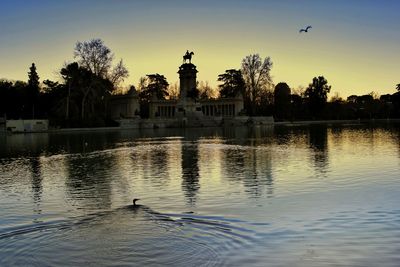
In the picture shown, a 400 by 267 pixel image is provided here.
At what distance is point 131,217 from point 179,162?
13.8 m

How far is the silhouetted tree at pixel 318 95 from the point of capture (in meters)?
143

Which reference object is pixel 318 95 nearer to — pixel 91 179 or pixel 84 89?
pixel 84 89

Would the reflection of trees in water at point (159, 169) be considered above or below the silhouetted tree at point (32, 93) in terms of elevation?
below

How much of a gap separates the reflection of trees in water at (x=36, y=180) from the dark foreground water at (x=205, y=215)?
0.15ft

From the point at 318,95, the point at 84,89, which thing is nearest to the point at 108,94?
the point at 84,89

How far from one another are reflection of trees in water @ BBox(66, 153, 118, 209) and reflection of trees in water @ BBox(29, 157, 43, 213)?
1.07 m

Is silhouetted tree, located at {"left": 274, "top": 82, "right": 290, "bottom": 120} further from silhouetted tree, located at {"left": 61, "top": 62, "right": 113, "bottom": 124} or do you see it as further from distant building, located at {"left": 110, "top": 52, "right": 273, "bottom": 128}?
silhouetted tree, located at {"left": 61, "top": 62, "right": 113, "bottom": 124}

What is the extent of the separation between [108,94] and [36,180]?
76.3 metres

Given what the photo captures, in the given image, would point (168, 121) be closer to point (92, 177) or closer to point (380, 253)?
point (92, 177)

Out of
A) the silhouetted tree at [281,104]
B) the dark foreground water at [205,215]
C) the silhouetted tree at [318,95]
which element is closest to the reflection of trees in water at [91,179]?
the dark foreground water at [205,215]

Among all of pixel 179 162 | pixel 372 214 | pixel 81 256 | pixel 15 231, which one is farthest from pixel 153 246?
pixel 179 162

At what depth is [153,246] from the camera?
991 cm

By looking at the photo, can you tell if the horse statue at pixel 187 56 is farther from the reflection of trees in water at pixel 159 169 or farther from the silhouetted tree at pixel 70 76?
the reflection of trees in water at pixel 159 169

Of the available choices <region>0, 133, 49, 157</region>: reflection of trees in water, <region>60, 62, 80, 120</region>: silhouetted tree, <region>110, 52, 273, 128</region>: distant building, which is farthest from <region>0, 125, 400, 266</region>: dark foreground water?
<region>110, 52, 273, 128</region>: distant building
